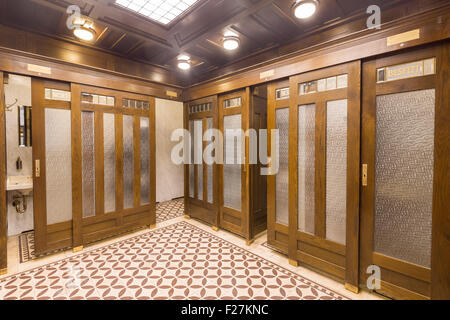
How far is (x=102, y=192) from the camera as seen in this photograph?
10.2 feet

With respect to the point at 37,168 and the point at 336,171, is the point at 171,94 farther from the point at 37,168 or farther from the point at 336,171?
the point at 336,171

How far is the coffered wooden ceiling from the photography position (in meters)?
2.24

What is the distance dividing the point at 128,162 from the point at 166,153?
2.31 meters

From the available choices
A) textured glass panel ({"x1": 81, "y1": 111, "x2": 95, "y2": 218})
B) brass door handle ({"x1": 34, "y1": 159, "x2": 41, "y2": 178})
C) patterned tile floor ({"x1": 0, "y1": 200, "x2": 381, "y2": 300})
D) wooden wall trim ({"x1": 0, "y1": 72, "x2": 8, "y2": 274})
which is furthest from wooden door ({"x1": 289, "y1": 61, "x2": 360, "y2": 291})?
wooden wall trim ({"x1": 0, "y1": 72, "x2": 8, "y2": 274})

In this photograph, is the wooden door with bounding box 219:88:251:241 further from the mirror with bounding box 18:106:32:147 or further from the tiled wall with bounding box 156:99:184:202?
the mirror with bounding box 18:106:32:147

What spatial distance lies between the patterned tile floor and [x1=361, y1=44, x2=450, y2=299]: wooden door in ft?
1.58

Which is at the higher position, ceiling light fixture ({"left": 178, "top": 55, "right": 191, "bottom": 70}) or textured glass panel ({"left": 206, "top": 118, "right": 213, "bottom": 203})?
ceiling light fixture ({"left": 178, "top": 55, "right": 191, "bottom": 70})

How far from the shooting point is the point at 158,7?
93.2 inches

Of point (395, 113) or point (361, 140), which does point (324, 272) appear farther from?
point (395, 113)

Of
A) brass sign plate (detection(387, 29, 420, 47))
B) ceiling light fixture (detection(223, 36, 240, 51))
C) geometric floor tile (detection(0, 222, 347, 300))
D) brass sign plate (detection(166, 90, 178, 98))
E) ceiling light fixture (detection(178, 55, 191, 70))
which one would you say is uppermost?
ceiling light fixture (detection(178, 55, 191, 70))

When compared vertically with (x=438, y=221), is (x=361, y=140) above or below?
above
